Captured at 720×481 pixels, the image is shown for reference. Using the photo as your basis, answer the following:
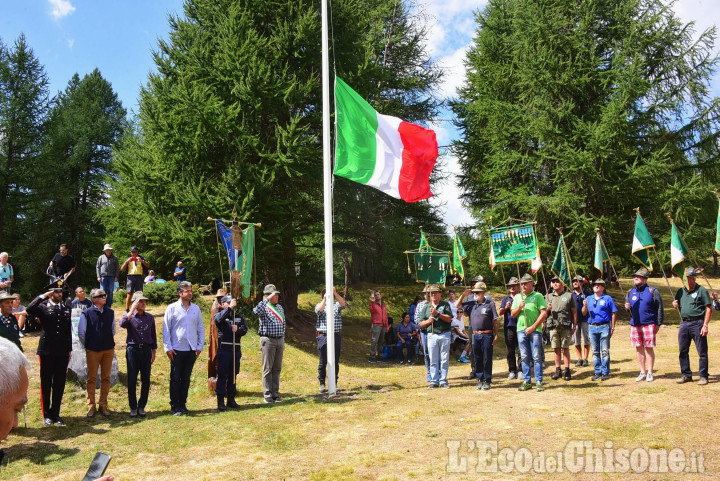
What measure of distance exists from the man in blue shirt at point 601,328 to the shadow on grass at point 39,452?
9429 mm

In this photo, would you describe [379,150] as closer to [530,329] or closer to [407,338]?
[530,329]

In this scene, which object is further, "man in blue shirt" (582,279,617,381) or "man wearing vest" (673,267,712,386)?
"man in blue shirt" (582,279,617,381)

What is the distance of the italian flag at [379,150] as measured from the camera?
1158 centimetres

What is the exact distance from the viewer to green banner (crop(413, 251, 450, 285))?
1500 centimetres

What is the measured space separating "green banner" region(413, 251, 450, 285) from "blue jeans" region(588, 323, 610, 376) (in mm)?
3983

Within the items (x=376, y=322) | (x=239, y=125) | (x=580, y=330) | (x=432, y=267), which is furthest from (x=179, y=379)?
(x=239, y=125)

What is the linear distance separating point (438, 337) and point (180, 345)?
5086 mm

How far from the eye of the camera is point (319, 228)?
71.3 ft

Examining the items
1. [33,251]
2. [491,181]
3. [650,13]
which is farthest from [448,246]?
[33,251]

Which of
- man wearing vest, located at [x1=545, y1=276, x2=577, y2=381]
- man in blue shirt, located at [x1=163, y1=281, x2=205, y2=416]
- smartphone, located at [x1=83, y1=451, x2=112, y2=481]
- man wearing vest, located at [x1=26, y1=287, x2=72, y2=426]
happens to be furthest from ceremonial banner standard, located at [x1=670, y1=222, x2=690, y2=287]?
smartphone, located at [x1=83, y1=451, x2=112, y2=481]

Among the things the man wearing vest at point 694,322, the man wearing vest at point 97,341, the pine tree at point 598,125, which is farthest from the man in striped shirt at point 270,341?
the pine tree at point 598,125

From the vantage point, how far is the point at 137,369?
33.4 feet

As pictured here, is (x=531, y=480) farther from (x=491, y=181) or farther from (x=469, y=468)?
(x=491, y=181)

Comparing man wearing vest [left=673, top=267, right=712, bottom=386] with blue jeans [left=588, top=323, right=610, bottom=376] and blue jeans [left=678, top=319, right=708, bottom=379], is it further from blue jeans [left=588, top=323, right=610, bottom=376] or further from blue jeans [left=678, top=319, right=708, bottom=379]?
blue jeans [left=588, top=323, right=610, bottom=376]
